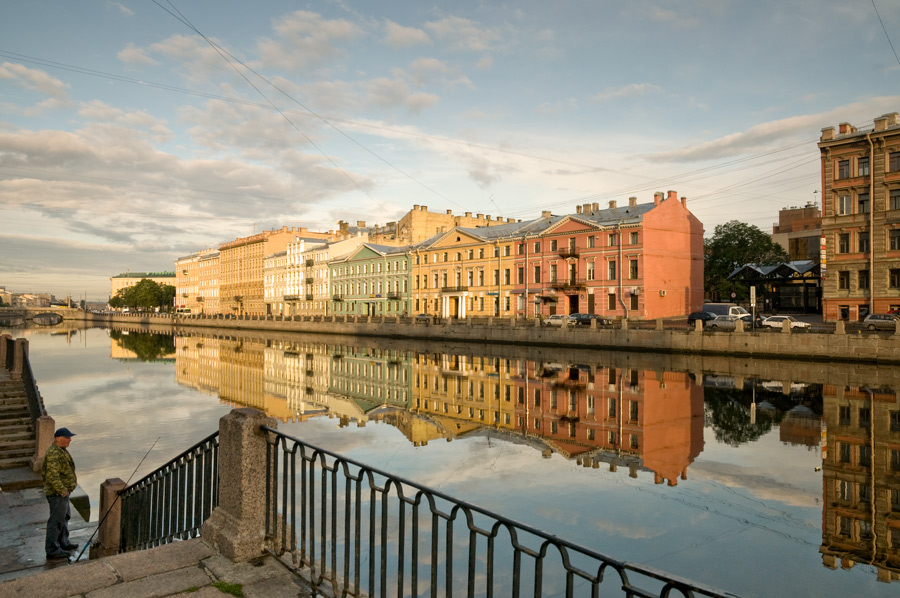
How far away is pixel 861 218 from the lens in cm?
3828

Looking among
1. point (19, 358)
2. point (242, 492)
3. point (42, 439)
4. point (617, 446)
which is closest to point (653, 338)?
point (617, 446)

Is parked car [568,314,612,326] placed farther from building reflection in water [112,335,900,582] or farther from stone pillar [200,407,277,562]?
stone pillar [200,407,277,562]

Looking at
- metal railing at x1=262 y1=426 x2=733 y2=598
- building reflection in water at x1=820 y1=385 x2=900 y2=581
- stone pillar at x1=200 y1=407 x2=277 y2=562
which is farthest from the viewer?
building reflection in water at x1=820 y1=385 x2=900 y2=581

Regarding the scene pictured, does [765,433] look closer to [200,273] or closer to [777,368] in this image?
[777,368]

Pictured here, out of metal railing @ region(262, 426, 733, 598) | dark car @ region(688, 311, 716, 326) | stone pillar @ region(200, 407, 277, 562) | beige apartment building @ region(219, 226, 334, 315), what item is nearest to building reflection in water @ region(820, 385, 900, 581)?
metal railing @ region(262, 426, 733, 598)

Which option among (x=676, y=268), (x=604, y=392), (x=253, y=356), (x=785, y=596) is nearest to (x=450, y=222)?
(x=676, y=268)

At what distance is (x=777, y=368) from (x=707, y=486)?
21751 mm

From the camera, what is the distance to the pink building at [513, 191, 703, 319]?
4944cm

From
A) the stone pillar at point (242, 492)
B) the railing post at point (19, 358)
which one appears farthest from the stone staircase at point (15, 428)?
the stone pillar at point (242, 492)

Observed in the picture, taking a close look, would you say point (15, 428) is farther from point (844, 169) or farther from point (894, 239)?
point (844, 169)

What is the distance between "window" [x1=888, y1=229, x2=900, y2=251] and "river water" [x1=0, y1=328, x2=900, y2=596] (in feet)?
55.1

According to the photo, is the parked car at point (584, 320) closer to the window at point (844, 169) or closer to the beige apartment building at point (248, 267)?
the window at point (844, 169)

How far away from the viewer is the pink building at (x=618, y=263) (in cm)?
4944

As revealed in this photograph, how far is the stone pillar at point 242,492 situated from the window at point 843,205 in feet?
144
